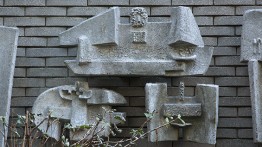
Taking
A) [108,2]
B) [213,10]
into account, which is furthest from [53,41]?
[213,10]

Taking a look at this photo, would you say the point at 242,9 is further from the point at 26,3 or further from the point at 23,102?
the point at 23,102

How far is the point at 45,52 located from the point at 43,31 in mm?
223

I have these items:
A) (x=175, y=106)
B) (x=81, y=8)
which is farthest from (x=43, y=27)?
(x=175, y=106)

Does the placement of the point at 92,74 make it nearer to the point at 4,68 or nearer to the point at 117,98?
the point at 117,98

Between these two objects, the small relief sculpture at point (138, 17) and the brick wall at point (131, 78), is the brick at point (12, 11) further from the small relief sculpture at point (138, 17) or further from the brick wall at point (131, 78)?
the small relief sculpture at point (138, 17)

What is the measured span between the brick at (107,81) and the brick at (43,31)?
2.01 ft

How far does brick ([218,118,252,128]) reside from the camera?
5926 mm

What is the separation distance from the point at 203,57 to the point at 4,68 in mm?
1976

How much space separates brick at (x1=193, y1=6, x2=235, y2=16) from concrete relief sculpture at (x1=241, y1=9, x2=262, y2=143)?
31cm

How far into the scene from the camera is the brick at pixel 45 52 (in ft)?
20.0

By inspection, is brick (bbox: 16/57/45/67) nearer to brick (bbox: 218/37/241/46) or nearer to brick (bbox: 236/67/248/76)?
brick (bbox: 218/37/241/46)

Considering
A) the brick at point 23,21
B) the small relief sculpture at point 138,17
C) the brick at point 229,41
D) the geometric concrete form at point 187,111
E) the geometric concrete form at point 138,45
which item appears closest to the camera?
the geometric concrete form at point 187,111

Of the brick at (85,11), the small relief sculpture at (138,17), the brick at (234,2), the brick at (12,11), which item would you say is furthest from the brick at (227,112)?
the brick at (12,11)

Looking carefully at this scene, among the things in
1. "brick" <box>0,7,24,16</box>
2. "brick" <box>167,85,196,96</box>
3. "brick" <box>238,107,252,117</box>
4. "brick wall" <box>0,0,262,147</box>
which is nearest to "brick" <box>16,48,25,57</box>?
"brick wall" <box>0,0,262,147</box>
